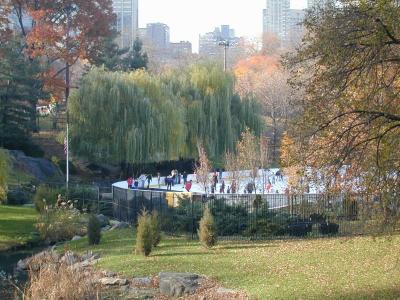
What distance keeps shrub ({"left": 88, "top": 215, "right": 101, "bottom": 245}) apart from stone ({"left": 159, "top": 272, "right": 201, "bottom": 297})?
7.23 meters

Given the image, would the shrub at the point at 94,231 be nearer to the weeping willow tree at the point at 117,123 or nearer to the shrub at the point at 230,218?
the shrub at the point at 230,218

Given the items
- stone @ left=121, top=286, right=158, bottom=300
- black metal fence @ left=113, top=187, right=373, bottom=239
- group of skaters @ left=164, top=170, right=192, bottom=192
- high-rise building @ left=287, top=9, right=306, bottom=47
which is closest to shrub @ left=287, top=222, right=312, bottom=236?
black metal fence @ left=113, top=187, right=373, bottom=239

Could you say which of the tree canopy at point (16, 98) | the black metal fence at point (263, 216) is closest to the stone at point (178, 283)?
the black metal fence at point (263, 216)

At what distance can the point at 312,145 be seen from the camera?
13.5m

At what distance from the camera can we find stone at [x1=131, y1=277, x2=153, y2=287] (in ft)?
61.0

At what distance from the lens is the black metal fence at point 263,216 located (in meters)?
24.1

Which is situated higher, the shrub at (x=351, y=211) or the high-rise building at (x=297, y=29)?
the high-rise building at (x=297, y=29)

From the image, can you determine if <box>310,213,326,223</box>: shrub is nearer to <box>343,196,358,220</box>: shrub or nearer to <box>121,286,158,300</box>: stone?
<box>343,196,358,220</box>: shrub

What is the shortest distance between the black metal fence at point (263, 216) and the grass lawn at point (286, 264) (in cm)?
130

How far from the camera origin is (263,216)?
24844mm

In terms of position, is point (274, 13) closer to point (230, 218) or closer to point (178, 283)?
point (230, 218)

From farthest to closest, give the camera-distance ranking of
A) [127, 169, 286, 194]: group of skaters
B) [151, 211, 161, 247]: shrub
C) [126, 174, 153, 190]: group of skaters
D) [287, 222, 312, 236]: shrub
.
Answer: [126, 174, 153, 190]: group of skaters, [127, 169, 286, 194]: group of skaters, [287, 222, 312, 236]: shrub, [151, 211, 161, 247]: shrub

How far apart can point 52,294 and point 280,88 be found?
192 ft

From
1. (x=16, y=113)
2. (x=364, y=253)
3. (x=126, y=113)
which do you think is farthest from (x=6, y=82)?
(x=364, y=253)
